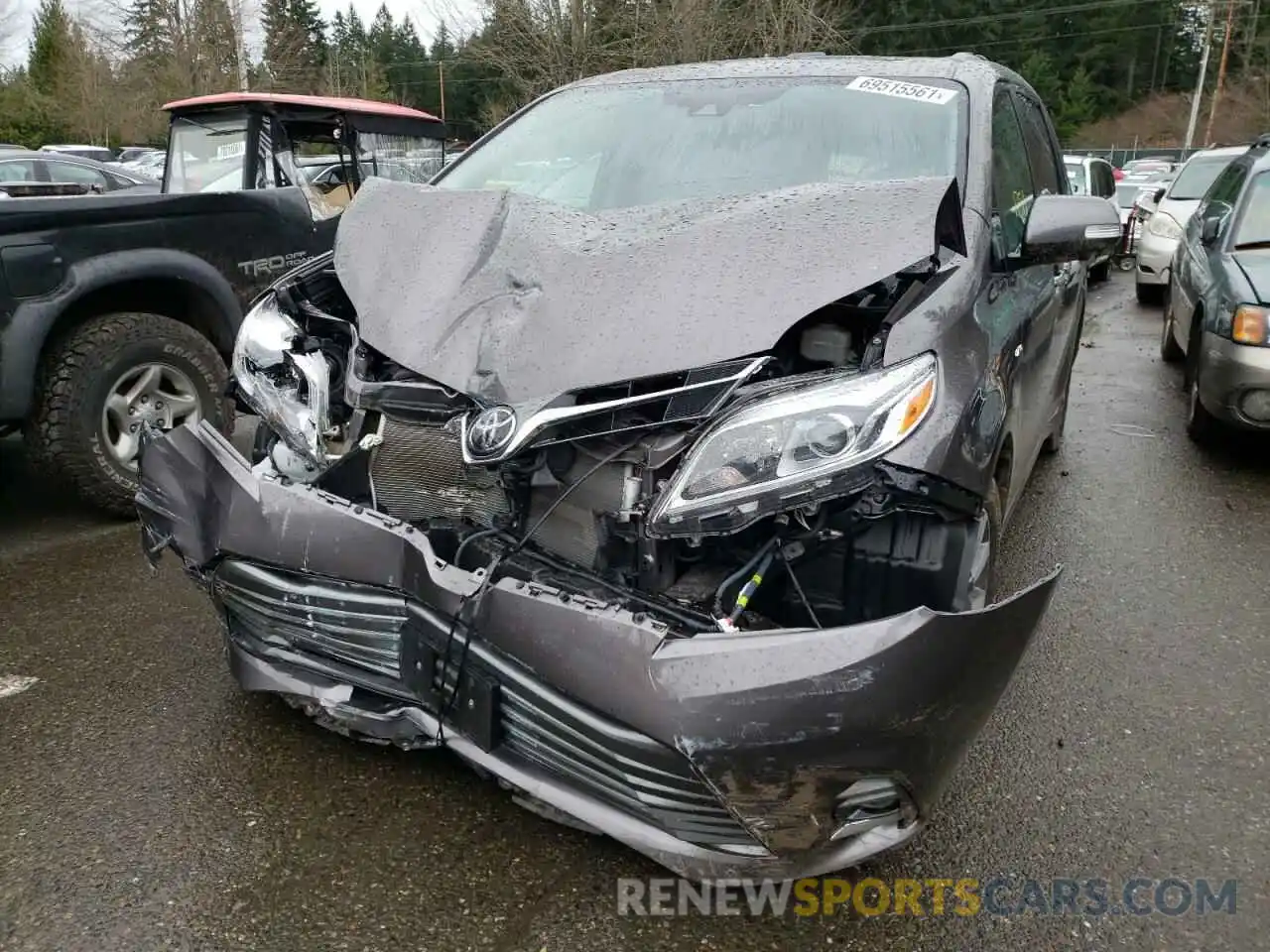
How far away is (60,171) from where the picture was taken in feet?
37.6

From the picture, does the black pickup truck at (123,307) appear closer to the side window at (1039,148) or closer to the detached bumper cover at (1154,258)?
the side window at (1039,148)

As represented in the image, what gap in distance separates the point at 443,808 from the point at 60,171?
11.8 meters

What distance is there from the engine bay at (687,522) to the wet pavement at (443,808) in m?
0.71

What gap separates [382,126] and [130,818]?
5.17 metres

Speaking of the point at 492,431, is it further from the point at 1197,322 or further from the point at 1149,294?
the point at 1149,294

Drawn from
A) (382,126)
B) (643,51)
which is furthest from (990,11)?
(382,126)

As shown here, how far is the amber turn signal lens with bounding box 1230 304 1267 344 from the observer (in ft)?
15.8

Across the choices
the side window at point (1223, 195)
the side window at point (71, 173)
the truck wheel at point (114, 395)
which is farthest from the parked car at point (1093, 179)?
the side window at point (71, 173)

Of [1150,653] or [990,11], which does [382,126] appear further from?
[990,11]

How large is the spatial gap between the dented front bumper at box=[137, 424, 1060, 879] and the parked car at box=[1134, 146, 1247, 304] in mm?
10235

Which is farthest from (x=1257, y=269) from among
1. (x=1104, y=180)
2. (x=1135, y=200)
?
(x=1135, y=200)

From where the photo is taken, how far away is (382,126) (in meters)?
6.48

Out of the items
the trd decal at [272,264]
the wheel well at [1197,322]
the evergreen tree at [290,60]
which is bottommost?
the wheel well at [1197,322]

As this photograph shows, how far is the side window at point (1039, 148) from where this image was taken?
12.7ft
